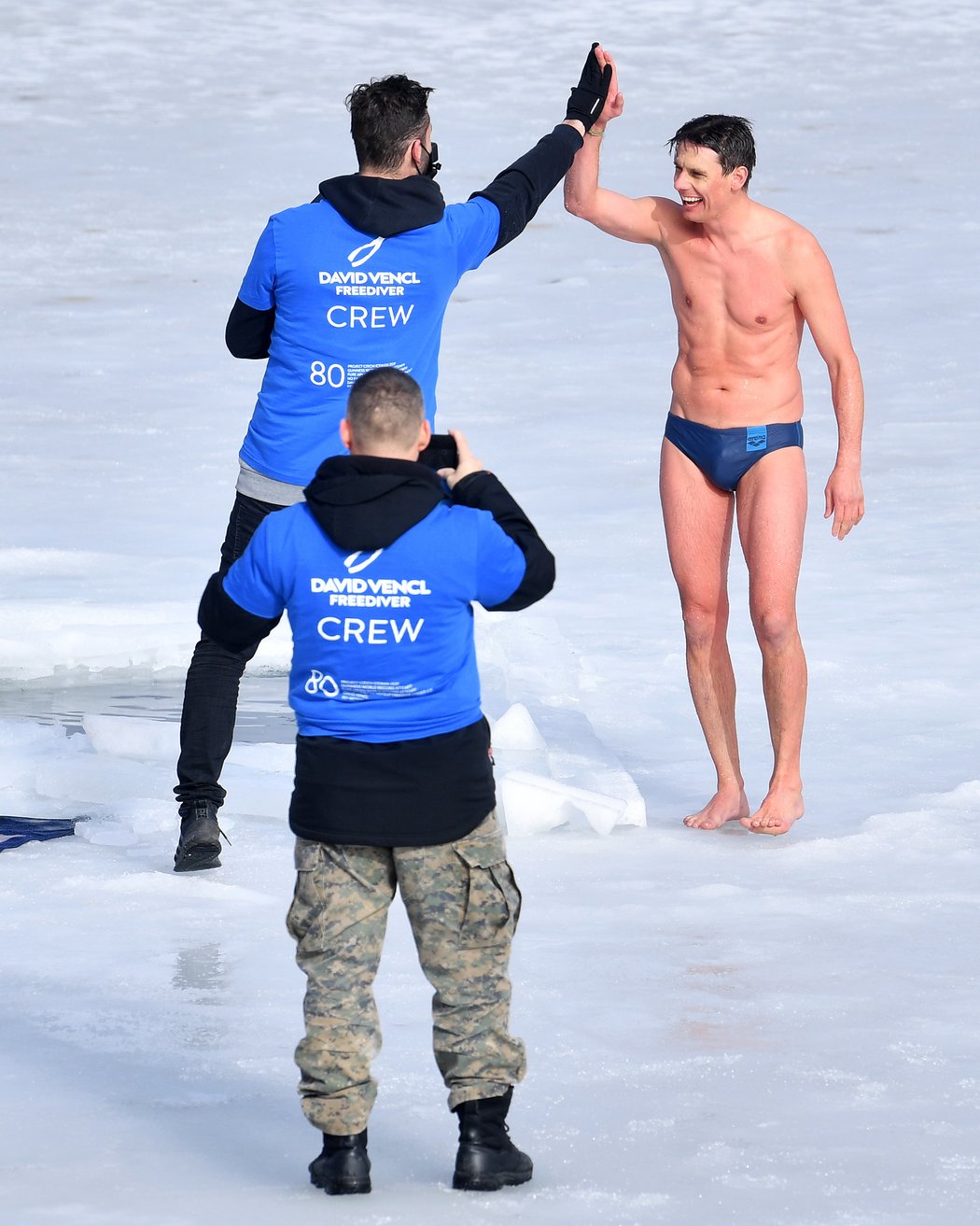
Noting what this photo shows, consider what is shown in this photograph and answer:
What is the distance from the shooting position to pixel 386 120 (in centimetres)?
418

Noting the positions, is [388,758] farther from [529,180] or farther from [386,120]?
[529,180]

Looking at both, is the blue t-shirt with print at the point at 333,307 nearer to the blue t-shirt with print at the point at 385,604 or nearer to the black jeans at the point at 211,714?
the black jeans at the point at 211,714

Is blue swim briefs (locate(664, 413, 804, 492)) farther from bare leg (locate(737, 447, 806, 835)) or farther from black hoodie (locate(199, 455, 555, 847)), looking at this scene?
black hoodie (locate(199, 455, 555, 847))

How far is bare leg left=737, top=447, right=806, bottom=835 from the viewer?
4.87m

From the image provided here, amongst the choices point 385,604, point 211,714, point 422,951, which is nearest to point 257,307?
point 211,714

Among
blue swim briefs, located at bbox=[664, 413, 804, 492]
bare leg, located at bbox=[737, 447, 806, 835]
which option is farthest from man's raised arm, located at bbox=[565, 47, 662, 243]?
bare leg, located at bbox=[737, 447, 806, 835]

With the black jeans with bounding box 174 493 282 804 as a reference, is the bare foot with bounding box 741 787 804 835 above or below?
below

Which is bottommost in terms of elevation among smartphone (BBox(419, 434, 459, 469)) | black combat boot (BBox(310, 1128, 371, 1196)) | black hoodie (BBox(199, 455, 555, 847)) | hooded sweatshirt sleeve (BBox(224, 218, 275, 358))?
black combat boot (BBox(310, 1128, 371, 1196))

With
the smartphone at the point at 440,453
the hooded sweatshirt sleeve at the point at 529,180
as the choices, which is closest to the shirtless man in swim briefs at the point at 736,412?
the hooded sweatshirt sleeve at the point at 529,180

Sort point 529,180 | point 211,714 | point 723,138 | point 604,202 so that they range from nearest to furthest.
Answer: point 211,714
point 529,180
point 723,138
point 604,202

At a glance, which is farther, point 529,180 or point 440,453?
point 529,180

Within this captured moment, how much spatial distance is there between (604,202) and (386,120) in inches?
39.4

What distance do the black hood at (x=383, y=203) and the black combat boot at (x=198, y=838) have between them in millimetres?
1323

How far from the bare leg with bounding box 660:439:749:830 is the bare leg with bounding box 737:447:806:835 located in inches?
3.6
